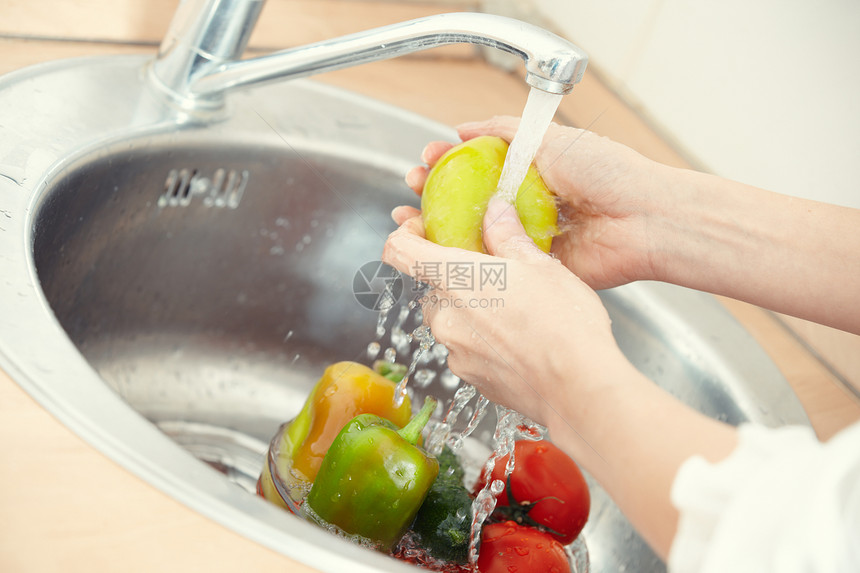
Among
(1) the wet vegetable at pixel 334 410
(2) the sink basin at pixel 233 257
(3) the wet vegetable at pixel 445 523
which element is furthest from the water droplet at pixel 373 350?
(3) the wet vegetable at pixel 445 523

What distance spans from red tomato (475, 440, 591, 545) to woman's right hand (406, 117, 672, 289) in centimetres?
17

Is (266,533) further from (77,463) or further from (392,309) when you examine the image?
(392,309)

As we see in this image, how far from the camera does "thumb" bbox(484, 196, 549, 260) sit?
0.53m

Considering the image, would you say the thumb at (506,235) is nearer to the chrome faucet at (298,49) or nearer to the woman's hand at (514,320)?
the woman's hand at (514,320)

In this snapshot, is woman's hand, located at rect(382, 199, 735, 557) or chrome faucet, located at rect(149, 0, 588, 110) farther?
chrome faucet, located at rect(149, 0, 588, 110)

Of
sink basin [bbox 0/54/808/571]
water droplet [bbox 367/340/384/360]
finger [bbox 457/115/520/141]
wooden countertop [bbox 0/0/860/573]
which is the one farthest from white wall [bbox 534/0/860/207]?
water droplet [bbox 367/340/384/360]

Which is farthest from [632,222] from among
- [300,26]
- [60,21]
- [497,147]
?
[60,21]

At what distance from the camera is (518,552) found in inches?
23.2

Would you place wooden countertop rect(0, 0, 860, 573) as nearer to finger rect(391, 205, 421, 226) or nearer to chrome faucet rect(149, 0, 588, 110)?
chrome faucet rect(149, 0, 588, 110)

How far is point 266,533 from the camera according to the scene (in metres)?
0.40

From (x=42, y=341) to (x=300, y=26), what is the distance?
0.57 meters

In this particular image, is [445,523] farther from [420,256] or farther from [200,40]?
[200,40]

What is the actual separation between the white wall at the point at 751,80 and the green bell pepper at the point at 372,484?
1.63 feet

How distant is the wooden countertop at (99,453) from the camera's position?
0.38 m
